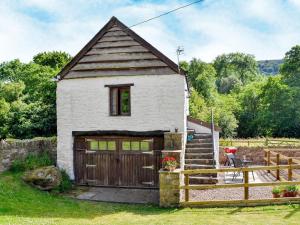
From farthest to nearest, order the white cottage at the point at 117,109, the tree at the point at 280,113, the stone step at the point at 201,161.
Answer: the tree at the point at 280,113
the white cottage at the point at 117,109
the stone step at the point at 201,161

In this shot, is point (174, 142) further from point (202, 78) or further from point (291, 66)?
point (202, 78)

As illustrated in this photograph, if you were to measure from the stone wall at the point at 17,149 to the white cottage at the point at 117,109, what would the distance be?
94cm

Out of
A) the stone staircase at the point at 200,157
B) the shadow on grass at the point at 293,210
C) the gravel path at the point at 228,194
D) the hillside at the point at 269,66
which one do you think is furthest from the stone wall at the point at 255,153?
the hillside at the point at 269,66

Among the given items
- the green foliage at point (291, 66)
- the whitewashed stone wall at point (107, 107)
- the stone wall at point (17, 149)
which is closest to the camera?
the stone wall at point (17, 149)

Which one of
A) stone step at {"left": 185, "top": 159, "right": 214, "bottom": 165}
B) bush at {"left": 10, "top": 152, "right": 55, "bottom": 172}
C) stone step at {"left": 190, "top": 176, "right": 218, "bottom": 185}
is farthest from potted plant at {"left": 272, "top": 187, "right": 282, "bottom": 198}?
bush at {"left": 10, "top": 152, "right": 55, "bottom": 172}

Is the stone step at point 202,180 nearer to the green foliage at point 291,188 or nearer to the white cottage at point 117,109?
the white cottage at point 117,109

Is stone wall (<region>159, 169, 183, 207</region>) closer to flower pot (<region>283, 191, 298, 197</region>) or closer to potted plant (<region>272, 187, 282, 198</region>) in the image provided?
potted plant (<region>272, 187, 282, 198</region>)

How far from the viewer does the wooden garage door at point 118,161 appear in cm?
1441

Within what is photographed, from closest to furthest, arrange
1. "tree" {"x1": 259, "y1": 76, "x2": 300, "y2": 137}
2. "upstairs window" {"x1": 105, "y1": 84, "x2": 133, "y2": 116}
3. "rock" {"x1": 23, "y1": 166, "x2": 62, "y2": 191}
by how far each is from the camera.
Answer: "rock" {"x1": 23, "y1": 166, "x2": 62, "y2": 191} < "upstairs window" {"x1": 105, "y1": 84, "x2": 133, "y2": 116} < "tree" {"x1": 259, "y1": 76, "x2": 300, "y2": 137}

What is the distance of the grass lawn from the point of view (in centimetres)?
906

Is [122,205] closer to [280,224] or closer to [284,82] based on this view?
[280,224]

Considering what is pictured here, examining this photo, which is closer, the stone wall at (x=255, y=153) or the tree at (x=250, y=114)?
the stone wall at (x=255, y=153)

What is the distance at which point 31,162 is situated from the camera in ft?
46.6

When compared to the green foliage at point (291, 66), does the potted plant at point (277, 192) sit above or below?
below
